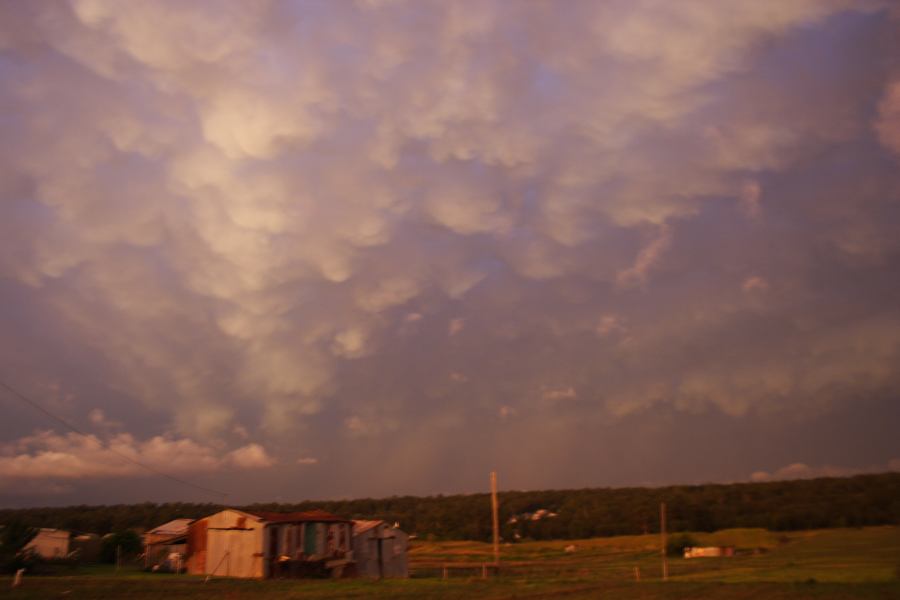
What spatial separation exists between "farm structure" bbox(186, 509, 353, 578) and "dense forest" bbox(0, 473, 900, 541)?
59797 mm

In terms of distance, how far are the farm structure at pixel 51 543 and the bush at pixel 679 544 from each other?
208 feet

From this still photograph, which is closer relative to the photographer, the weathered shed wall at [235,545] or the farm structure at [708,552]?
the weathered shed wall at [235,545]

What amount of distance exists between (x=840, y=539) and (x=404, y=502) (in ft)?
446

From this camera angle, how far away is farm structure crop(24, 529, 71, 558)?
6347 centimetres

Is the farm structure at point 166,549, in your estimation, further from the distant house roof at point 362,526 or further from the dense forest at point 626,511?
the dense forest at point 626,511

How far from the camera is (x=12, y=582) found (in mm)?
40844

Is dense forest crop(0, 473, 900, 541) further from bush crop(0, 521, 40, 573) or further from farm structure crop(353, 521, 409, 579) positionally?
farm structure crop(353, 521, 409, 579)

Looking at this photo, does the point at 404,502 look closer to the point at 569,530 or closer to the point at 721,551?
the point at 569,530

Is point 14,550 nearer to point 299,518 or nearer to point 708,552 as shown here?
point 299,518

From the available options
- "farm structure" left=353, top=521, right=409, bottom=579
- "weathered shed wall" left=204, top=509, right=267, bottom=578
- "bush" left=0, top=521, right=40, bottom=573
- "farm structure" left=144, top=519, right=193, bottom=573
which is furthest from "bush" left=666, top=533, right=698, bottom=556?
"bush" left=0, top=521, right=40, bottom=573

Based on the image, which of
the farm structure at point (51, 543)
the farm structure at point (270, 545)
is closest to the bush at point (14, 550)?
the farm structure at point (270, 545)

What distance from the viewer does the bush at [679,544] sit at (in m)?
91.8

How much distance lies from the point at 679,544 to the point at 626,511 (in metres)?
54.2

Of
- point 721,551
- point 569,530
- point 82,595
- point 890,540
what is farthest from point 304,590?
point 569,530
